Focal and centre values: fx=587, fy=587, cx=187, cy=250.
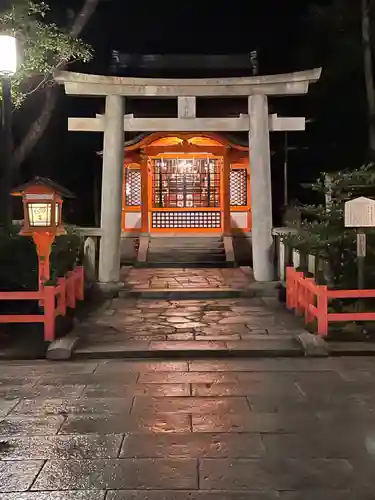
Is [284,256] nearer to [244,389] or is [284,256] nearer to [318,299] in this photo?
[318,299]

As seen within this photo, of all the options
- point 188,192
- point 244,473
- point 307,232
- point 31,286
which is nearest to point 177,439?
point 244,473

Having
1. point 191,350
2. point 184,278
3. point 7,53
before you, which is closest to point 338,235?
point 191,350

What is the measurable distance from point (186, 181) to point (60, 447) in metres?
17.1

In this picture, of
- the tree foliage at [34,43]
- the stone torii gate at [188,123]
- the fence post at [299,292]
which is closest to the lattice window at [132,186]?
the tree foliage at [34,43]

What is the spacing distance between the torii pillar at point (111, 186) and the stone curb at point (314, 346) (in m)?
6.24

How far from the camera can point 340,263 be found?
10.5m

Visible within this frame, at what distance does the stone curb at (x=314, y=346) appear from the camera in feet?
27.2

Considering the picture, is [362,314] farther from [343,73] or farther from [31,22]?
[343,73]

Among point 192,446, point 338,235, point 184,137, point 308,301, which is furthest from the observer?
point 184,137

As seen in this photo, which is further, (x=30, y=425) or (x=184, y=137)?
(x=184, y=137)

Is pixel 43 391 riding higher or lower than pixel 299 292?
lower

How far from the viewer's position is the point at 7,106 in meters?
10.1

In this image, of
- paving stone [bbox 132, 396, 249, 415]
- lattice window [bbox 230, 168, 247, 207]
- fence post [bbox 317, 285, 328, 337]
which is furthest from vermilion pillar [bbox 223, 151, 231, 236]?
paving stone [bbox 132, 396, 249, 415]

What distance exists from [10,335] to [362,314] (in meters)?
5.53
